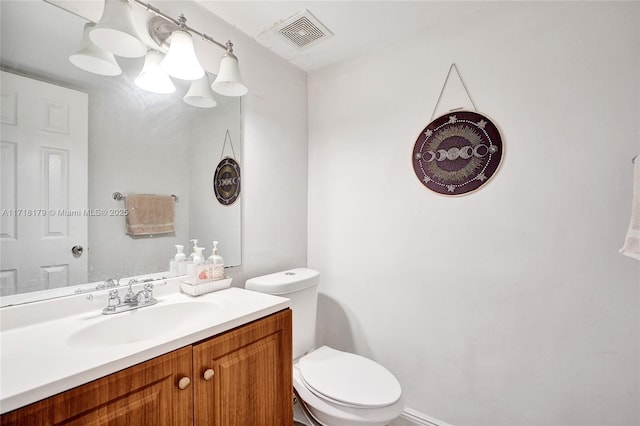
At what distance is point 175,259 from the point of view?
4.55 feet

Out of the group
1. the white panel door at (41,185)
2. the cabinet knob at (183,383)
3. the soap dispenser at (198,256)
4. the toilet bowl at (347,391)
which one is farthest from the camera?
the soap dispenser at (198,256)

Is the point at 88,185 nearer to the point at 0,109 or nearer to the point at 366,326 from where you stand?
the point at 0,109

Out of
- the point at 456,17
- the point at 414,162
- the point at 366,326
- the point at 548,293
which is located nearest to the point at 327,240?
the point at 366,326

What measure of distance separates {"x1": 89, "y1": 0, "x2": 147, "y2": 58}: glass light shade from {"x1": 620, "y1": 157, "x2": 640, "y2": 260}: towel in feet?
6.35

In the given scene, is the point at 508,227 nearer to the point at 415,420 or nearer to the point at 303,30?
the point at 415,420

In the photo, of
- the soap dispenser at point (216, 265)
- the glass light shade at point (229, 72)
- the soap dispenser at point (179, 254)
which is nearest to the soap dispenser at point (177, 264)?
the soap dispenser at point (179, 254)

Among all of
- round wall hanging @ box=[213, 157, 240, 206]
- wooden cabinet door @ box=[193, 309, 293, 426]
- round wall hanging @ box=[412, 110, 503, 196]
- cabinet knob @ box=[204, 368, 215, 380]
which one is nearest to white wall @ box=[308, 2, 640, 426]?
round wall hanging @ box=[412, 110, 503, 196]

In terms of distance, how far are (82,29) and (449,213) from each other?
1.80m

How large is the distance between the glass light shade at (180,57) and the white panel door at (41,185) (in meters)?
0.34

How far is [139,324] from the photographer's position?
1.10 m

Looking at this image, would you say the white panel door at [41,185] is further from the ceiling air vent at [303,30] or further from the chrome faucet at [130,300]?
the ceiling air vent at [303,30]

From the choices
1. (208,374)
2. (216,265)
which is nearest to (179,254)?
(216,265)

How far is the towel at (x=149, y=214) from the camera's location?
1.26 meters

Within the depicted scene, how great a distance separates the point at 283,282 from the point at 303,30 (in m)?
1.40
